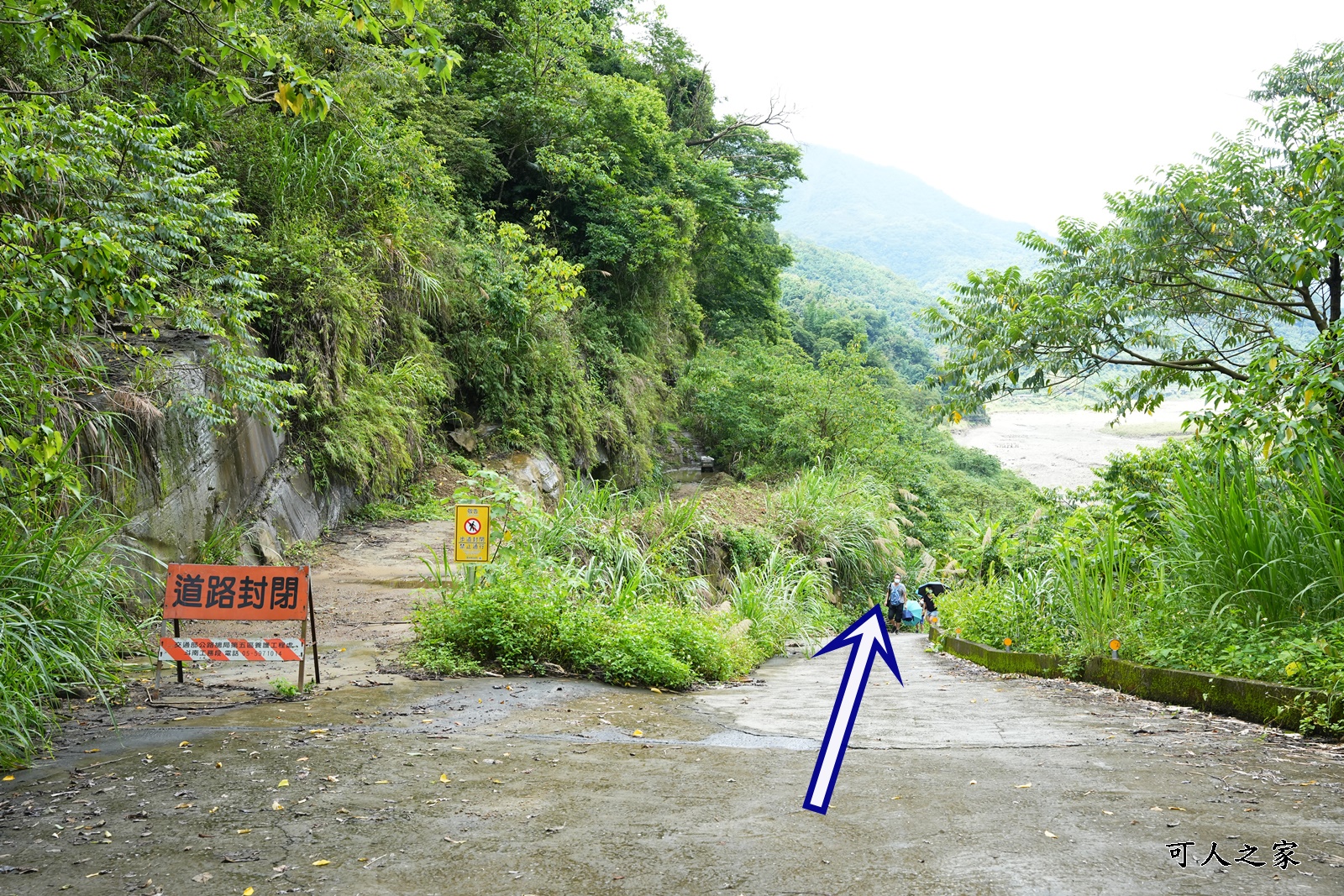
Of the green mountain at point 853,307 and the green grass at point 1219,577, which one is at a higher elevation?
the green mountain at point 853,307

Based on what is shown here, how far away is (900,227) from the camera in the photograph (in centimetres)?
15412

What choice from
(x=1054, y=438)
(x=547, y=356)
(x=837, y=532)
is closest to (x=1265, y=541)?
(x=837, y=532)

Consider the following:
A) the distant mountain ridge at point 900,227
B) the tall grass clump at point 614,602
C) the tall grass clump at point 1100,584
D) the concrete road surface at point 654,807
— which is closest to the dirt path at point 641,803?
the concrete road surface at point 654,807

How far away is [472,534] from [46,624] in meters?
3.34

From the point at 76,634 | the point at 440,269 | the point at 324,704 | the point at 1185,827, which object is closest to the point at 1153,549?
the point at 1185,827

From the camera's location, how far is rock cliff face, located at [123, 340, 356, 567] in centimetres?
810

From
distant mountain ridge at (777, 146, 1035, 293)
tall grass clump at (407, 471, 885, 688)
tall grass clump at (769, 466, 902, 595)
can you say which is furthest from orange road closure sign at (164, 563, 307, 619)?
distant mountain ridge at (777, 146, 1035, 293)

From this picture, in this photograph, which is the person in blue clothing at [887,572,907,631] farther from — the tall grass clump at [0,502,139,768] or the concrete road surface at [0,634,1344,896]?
the tall grass clump at [0,502,139,768]

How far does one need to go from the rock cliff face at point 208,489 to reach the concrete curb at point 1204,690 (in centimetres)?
757

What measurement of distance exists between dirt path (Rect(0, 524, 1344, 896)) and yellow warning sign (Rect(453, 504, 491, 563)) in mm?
1870

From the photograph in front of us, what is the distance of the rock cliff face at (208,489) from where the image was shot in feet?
26.6

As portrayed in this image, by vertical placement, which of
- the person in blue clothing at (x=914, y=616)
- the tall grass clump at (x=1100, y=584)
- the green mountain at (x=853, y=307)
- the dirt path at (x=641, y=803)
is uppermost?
the green mountain at (x=853, y=307)

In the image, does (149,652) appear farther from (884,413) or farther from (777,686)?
(884,413)

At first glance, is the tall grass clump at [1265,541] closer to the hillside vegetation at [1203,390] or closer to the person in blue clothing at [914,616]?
the hillside vegetation at [1203,390]
